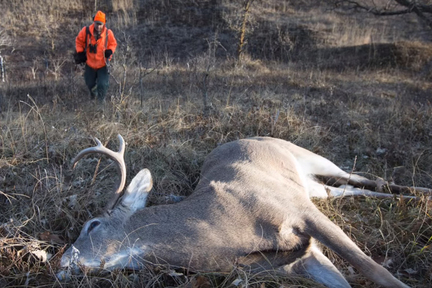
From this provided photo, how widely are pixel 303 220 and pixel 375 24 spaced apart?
13456mm

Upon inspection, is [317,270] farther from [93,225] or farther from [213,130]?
[213,130]

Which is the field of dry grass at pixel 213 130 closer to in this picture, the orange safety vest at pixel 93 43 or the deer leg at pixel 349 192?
the deer leg at pixel 349 192

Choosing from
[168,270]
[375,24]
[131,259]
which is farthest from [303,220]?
[375,24]

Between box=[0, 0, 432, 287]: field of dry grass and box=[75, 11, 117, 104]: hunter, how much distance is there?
0.34m

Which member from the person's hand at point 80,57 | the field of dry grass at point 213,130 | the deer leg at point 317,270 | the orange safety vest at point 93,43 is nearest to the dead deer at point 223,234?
the deer leg at point 317,270

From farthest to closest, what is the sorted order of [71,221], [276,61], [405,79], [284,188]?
[276,61]
[405,79]
[71,221]
[284,188]

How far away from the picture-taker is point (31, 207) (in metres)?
3.76

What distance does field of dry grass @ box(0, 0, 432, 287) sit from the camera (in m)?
3.21

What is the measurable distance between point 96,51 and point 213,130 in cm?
326

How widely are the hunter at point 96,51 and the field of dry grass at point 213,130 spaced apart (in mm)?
344

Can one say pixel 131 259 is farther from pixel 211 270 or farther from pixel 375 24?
pixel 375 24

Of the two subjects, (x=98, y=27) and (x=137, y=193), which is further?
(x=98, y=27)

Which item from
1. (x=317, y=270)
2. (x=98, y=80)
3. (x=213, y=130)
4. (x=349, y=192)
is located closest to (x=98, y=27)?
(x=98, y=80)

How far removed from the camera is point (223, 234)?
112 inches
